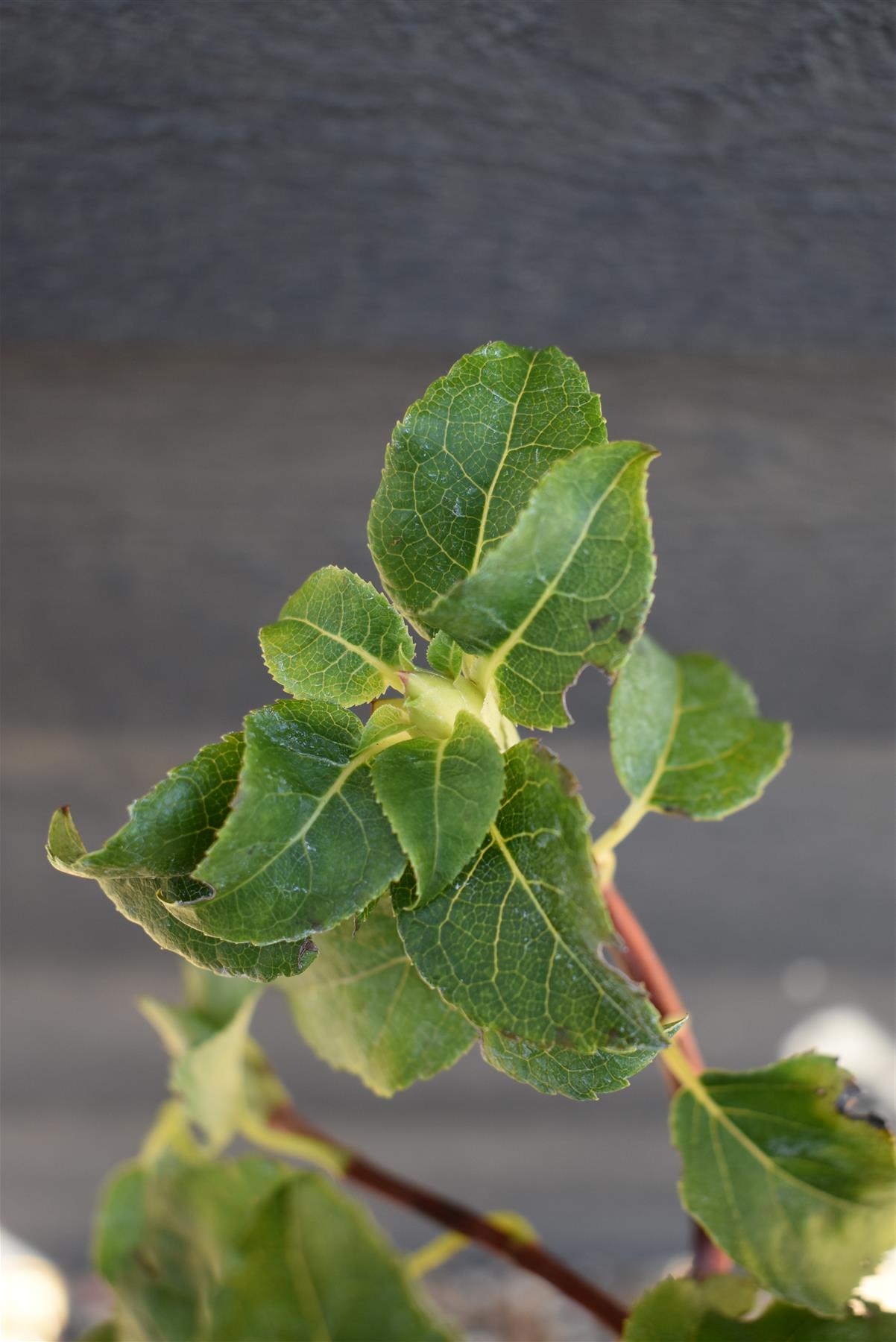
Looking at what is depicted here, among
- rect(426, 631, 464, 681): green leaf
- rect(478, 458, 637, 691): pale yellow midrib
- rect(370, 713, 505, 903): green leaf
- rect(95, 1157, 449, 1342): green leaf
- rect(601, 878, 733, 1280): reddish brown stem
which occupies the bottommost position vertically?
rect(95, 1157, 449, 1342): green leaf

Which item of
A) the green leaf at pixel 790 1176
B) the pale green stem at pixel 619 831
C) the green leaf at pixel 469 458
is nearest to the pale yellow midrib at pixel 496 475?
the green leaf at pixel 469 458

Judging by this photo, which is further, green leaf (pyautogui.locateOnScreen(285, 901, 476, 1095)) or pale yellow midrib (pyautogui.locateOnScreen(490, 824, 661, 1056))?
green leaf (pyautogui.locateOnScreen(285, 901, 476, 1095))

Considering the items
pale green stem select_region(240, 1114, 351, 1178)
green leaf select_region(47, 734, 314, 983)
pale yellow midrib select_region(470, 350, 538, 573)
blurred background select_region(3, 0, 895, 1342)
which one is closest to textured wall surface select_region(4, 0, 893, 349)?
blurred background select_region(3, 0, 895, 1342)

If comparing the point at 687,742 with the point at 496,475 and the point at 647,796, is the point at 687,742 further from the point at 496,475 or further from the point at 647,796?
the point at 496,475

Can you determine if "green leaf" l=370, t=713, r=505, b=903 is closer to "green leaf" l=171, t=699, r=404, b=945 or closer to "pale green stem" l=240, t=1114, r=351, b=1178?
"green leaf" l=171, t=699, r=404, b=945

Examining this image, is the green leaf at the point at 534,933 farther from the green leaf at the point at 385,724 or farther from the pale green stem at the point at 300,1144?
the pale green stem at the point at 300,1144

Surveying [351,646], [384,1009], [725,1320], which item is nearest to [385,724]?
[351,646]

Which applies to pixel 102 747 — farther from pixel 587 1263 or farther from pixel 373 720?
pixel 587 1263
